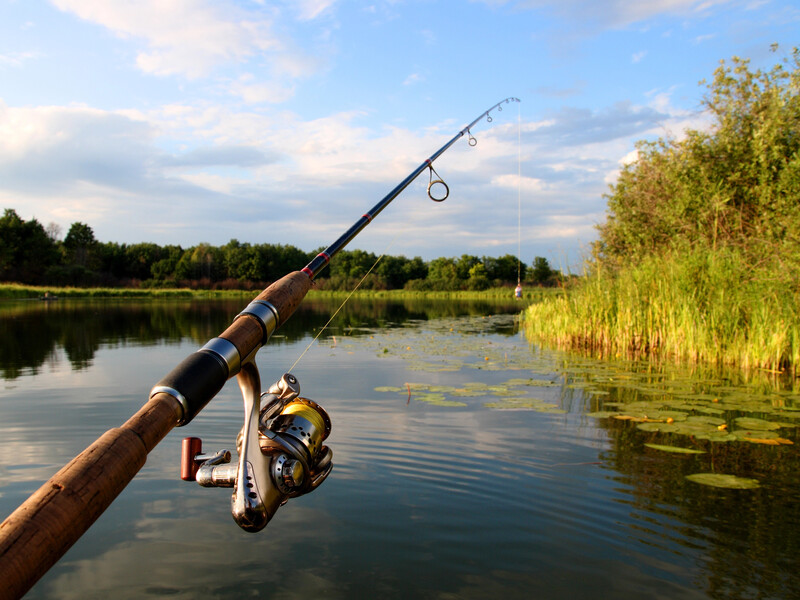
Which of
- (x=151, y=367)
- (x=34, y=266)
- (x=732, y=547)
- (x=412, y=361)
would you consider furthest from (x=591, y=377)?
(x=34, y=266)

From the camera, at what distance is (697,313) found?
367 inches

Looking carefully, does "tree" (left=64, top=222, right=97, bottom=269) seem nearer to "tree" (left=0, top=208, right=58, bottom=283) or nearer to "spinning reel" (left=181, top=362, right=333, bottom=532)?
"tree" (left=0, top=208, right=58, bottom=283)

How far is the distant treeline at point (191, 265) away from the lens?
4941 centimetres

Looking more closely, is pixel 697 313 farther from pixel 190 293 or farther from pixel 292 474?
pixel 190 293

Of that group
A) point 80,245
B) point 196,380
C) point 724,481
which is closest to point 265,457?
point 196,380

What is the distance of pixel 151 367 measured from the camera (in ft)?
31.6

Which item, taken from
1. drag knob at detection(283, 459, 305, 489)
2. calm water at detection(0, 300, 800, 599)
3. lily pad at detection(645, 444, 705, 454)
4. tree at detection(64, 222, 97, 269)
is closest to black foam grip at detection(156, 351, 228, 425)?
drag knob at detection(283, 459, 305, 489)

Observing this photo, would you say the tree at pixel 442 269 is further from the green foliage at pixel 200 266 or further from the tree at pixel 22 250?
the tree at pixel 22 250

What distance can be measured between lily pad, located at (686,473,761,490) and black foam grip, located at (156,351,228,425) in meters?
3.59

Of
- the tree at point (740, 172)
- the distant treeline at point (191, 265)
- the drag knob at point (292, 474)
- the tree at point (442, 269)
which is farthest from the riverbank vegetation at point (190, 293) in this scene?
the drag knob at point (292, 474)

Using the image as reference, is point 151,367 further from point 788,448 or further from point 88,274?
point 88,274

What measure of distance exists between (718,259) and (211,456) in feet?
32.1

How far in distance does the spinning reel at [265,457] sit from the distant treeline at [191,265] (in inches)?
1790

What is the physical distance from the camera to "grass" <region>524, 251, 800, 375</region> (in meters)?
8.40
